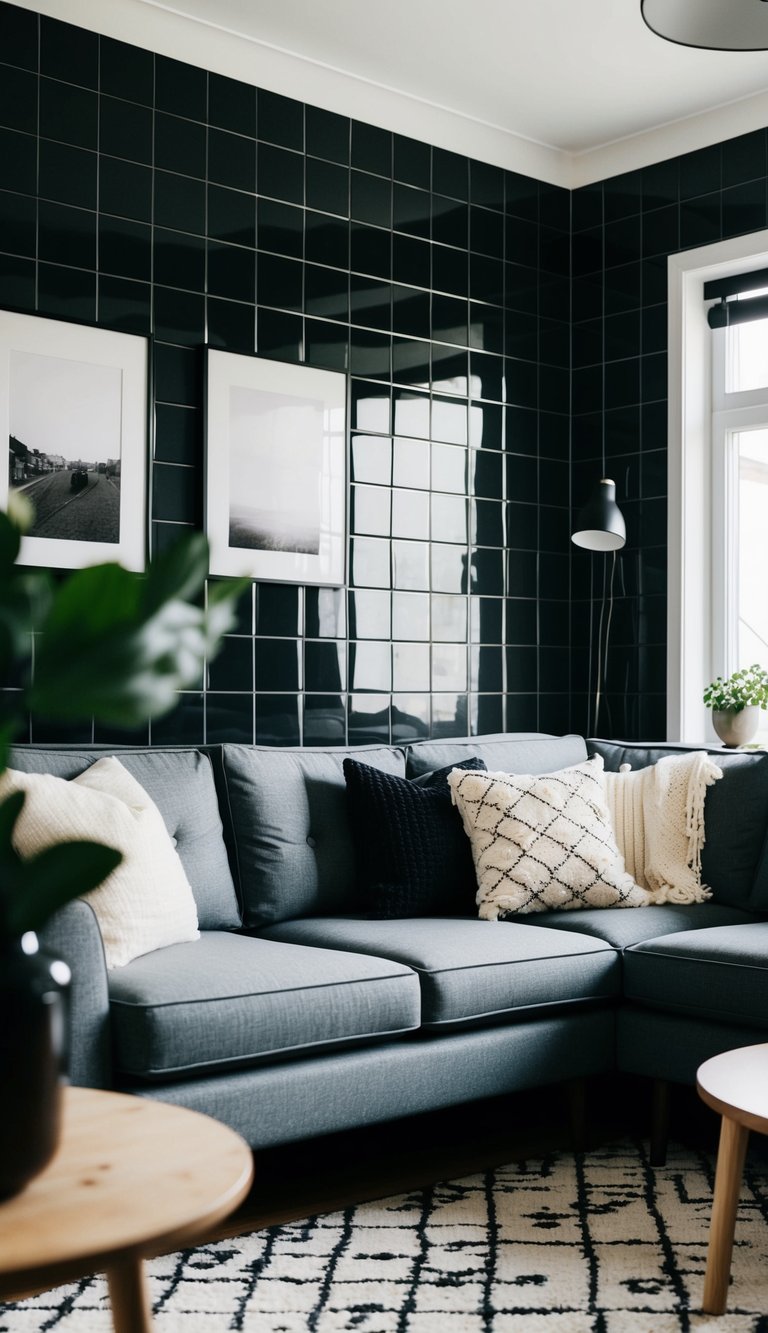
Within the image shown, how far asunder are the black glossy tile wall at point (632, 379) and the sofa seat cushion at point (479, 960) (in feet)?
4.94

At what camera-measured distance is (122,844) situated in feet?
8.68

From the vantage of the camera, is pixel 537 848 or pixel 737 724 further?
pixel 737 724

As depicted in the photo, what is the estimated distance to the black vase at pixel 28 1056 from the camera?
1183 mm

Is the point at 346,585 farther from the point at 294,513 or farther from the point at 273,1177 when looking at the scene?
the point at 273,1177

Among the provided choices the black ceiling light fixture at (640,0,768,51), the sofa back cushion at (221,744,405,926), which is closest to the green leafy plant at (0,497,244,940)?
the black ceiling light fixture at (640,0,768,51)

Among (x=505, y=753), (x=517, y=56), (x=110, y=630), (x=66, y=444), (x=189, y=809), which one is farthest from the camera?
(x=517, y=56)

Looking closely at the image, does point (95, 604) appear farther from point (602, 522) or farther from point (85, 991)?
point (602, 522)

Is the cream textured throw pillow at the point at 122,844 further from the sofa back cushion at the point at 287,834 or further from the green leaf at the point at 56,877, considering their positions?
the green leaf at the point at 56,877

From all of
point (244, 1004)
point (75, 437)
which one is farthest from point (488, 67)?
point (244, 1004)

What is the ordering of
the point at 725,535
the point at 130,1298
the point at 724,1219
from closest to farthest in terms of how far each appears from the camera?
the point at 130,1298 → the point at 724,1219 → the point at 725,535

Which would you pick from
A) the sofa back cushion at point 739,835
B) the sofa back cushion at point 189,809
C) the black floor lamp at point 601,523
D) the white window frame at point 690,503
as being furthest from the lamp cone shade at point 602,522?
the sofa back cushion at point 189,809

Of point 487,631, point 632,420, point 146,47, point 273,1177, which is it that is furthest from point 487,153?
point 273,1177

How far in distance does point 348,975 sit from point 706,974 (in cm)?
79

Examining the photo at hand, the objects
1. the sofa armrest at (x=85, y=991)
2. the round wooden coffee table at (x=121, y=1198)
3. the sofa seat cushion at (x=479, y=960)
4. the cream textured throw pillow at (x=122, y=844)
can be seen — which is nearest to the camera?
the round wooden coffee table at (x=121, y=1198)
